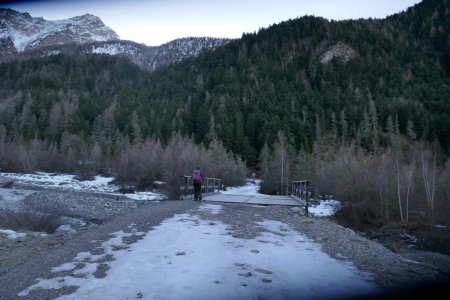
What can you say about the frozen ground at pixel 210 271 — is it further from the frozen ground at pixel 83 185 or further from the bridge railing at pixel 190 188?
the frozen ground at pixel 83 185

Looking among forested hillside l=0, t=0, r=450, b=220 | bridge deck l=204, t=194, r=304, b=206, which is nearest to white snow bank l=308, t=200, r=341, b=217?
forested hillside l=0, t=0, r=450, b=220

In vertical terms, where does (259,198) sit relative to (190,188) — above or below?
below

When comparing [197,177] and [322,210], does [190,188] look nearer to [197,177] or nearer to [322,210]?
[197,177]

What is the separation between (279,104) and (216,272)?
386 feet

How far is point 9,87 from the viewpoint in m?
146

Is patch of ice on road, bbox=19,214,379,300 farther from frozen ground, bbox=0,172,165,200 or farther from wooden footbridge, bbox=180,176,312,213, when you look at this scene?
frozen ground, bbox=0,172,165,200

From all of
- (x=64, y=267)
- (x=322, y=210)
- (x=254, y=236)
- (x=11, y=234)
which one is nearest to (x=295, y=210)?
(x=254, y=236)

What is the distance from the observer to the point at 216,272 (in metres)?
5.95

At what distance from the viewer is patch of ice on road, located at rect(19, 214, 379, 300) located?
502cm

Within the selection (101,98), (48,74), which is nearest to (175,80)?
(101,98)

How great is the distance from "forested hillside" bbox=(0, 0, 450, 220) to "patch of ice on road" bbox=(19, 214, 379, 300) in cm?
1869

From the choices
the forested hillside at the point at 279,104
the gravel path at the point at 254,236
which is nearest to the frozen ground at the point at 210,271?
the gravel path at the point at 254,236

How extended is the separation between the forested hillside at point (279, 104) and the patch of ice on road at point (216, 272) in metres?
18.7

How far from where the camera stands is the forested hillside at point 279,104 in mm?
52050
